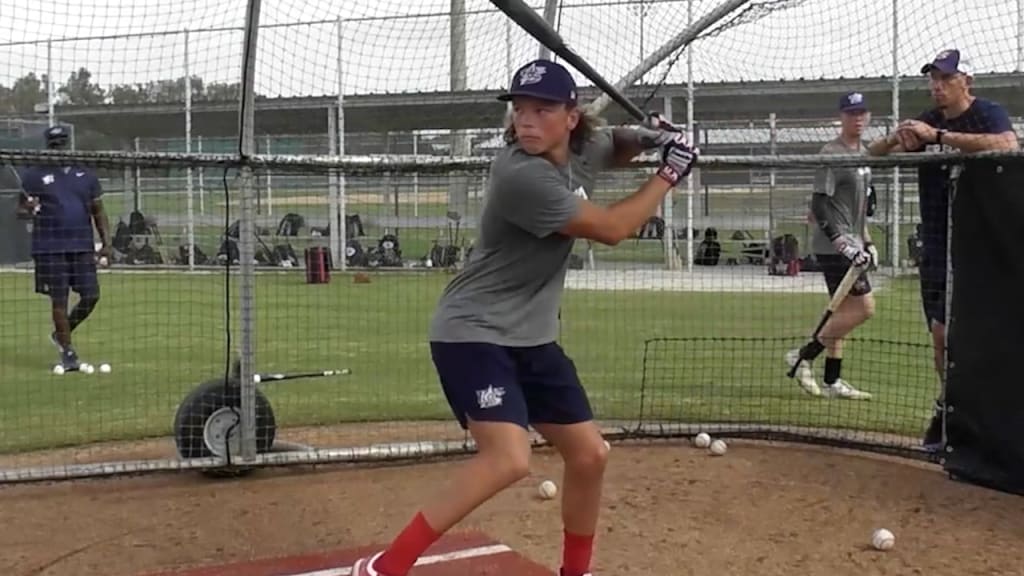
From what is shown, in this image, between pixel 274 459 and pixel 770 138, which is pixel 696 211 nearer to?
pixel 770 138

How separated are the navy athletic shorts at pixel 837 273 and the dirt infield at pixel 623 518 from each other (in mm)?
2128

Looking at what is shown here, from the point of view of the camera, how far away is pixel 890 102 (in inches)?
680

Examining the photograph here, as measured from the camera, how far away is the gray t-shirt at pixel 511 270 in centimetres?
405

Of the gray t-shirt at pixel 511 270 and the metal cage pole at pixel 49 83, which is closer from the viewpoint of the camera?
the gray t-shirt at pixel 511 270

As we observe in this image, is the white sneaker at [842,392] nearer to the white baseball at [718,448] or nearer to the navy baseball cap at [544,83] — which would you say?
the white baseball at [718,448]

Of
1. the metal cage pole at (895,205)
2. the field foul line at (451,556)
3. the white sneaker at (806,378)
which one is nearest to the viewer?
the field foul line at (451,556)

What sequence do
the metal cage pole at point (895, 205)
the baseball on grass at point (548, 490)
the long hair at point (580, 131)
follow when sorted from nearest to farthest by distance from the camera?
the long hair at point (580, 131), the baseball on grass at point (548, 490), the metal cage pole at point (895, 205)

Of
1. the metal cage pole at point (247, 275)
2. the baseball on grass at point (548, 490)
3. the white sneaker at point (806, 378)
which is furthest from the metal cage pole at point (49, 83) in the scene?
the white sneaker at point (806, 378)

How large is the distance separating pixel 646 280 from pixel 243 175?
644cm

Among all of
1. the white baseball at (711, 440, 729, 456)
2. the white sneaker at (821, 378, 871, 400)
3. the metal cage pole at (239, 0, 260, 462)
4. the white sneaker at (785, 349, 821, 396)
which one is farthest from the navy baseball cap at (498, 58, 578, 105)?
the white sneaker at (785, 349, 821, 396)

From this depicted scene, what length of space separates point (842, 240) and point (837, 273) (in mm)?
548

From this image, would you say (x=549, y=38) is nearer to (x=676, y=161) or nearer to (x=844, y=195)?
(x=676, y=161)

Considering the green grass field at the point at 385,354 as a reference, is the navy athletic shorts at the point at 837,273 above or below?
above

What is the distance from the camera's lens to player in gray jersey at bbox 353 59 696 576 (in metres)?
4.06
